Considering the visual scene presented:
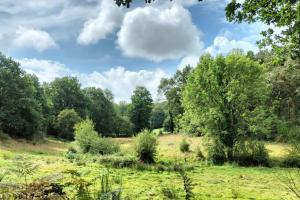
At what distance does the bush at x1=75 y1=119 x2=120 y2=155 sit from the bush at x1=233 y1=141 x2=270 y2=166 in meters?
11.1

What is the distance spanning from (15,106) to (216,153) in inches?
1243

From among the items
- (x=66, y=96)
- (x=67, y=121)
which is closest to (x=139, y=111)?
(x=66, y=96)

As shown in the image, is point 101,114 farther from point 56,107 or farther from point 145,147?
point 145,147

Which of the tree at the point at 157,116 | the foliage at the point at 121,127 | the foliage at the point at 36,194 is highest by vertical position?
the tree at the point at 157,116

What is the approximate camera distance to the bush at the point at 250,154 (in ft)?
96.3

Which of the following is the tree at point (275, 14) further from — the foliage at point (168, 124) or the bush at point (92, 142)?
the foliage at point (168, 124)

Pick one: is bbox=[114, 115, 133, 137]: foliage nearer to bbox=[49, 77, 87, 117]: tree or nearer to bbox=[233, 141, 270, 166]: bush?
bbox=[49, 77, 87, 117]: tree

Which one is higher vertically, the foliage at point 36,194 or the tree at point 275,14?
the tree at point 275,14

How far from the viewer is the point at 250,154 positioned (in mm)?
30266

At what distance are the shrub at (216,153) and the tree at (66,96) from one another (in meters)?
47.8

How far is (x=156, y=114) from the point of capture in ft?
335

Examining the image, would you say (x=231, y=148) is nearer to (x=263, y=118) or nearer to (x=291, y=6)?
(x=263, y=118)

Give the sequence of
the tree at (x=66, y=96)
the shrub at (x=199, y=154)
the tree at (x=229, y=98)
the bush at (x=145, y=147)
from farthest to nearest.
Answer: the tree at (x=66, y=96), the shrub at (x=199, y=154), the tree at (x=229, y=98), the bush at (x=145, y=147)

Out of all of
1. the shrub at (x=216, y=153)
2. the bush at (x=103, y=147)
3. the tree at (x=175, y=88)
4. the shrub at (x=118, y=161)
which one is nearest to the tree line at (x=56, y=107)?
the tree at (x=175, y=88)
